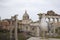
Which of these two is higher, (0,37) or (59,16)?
(59,16)

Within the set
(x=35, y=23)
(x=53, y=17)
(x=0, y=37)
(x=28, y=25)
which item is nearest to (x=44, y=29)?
(x=0, y=37)

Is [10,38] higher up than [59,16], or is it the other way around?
[59,16]

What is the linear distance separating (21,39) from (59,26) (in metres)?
14.0

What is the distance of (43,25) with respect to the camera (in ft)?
24.0

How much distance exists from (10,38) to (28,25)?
14557 mm

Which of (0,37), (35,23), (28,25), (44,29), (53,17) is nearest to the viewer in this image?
(44,29)

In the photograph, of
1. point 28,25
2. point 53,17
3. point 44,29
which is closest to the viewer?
point 44,29

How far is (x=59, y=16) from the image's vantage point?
26.6m

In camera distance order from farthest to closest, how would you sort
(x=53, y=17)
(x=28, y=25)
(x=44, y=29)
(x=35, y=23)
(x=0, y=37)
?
1. (x=28, y=25)
2. (x=53, y=17)
3. (x=35, y=23)
4. (x=0, y=37)
5. (x=44, y=29)

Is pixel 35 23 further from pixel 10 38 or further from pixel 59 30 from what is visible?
pixel 10 38

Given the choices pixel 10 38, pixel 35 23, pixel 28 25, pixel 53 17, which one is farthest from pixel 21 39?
pixel 28 25

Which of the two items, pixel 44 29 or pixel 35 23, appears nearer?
pixel 44 29

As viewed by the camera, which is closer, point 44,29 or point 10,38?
point 44,29

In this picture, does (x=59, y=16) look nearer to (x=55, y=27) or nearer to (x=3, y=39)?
(x=55, y=27)
